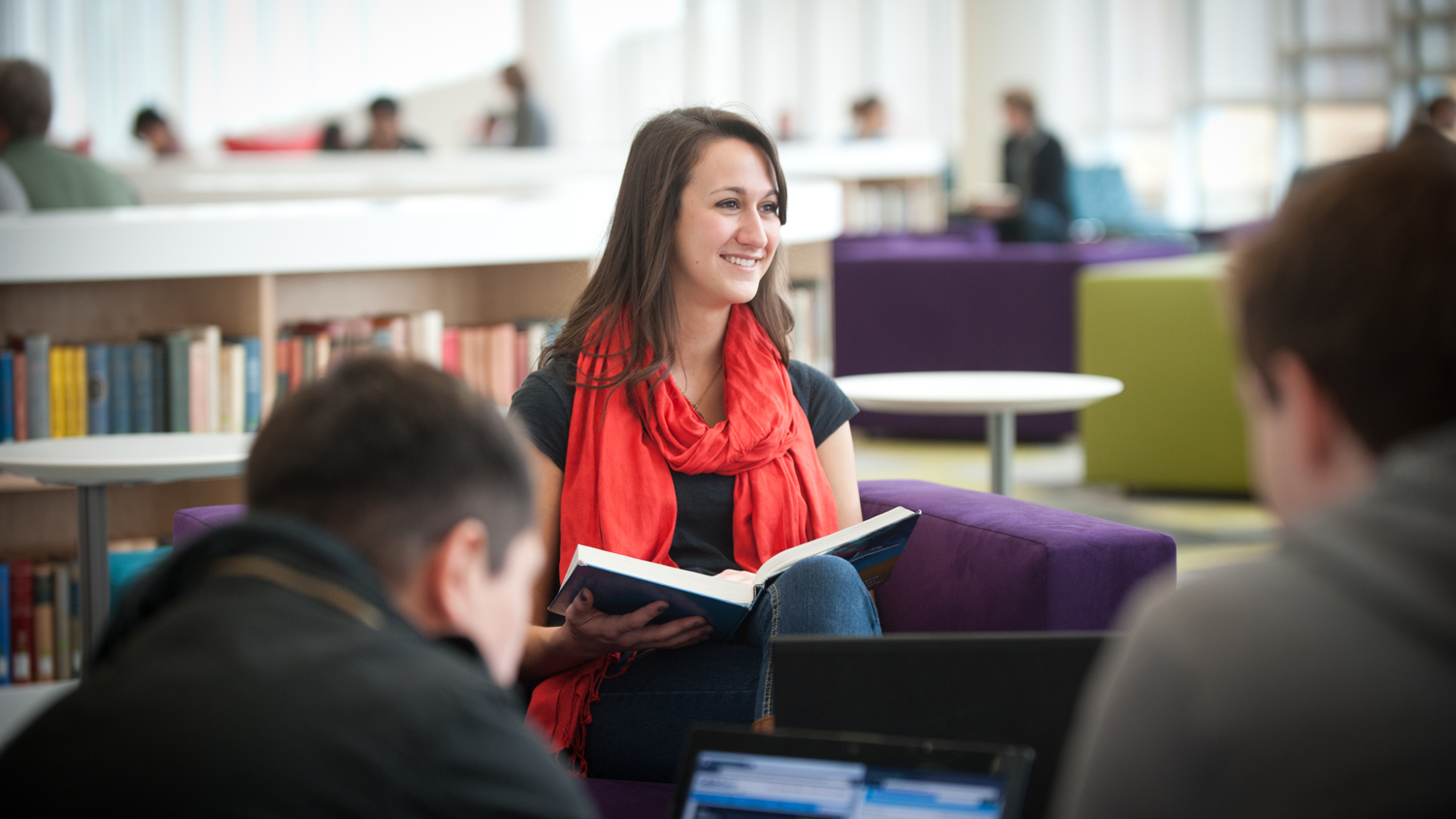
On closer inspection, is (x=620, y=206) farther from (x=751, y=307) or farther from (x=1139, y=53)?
(x=1139, y=53)

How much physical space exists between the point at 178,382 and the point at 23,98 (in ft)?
4.16

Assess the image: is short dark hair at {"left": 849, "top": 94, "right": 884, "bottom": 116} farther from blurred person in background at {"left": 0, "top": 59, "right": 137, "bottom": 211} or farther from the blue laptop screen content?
the blue laptop screen content

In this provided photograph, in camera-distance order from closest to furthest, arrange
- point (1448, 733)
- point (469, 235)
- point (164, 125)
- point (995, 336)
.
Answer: point (1448, 733)
point (469, 235)
point (995, 336)
point (164, 125)

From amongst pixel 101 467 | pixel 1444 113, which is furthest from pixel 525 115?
pixel 101 467

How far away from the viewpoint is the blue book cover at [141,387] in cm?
329

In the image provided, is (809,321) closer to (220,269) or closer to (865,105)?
(220,269)

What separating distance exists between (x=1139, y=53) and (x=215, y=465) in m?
11.7

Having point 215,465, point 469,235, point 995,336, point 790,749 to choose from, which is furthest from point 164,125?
point 790,749

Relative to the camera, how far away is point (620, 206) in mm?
2174

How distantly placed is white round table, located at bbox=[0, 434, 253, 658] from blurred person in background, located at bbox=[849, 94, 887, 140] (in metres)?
8.67

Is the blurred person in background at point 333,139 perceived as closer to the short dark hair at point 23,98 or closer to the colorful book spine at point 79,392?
the short dark hair at point 23,98

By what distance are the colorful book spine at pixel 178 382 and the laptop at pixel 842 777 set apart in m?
2.52

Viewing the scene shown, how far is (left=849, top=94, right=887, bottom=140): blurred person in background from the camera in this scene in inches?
430

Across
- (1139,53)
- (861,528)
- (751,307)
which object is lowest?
(861,528)
